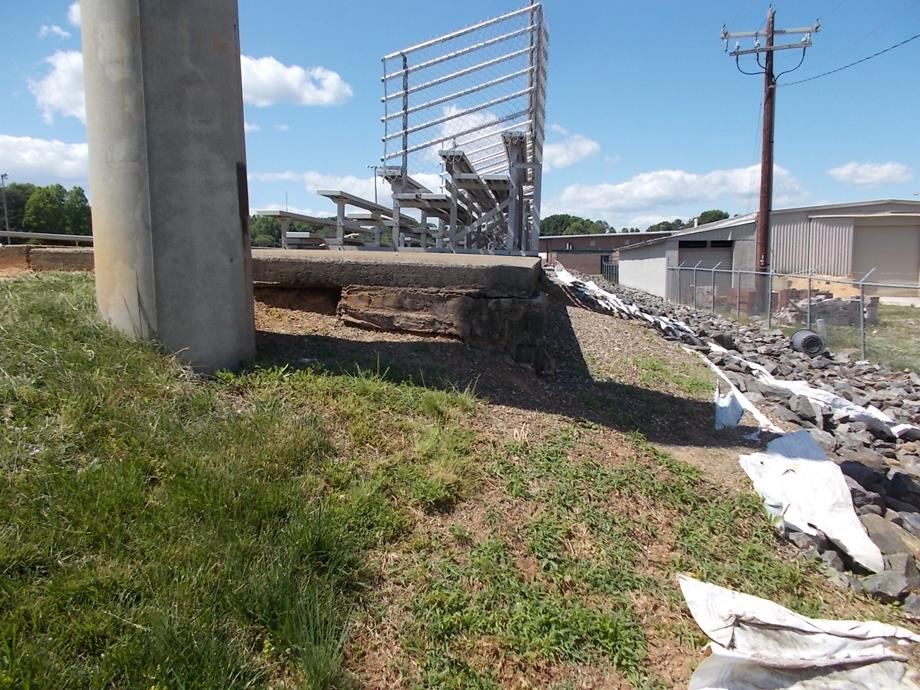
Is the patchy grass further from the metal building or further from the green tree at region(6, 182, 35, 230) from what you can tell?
the green tree at region(6, 182, 35, 230)

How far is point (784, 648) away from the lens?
263 cm

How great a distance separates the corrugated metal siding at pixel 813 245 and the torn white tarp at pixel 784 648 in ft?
95.1

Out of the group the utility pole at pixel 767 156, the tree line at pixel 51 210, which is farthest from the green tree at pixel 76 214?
the utility pole at pixel 767 156

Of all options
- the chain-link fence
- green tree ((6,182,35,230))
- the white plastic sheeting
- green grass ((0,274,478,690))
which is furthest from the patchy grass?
green tree ((6,182,35,230))

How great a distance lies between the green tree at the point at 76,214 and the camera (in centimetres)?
5135

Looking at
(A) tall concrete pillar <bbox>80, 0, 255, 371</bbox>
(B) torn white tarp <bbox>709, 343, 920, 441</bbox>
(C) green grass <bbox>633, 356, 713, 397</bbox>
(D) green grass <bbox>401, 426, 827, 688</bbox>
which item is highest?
(A) tall concrete pillar <bbox>80, 0, 255, 371</bbox>

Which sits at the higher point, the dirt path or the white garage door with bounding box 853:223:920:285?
the white garage door with bounding box 853:223:920:285

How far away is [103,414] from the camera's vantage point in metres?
2.90

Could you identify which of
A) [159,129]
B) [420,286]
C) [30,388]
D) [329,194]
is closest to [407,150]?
[329,194]

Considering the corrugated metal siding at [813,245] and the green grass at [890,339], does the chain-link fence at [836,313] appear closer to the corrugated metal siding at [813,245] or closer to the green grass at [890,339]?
the green grass at [890,339]

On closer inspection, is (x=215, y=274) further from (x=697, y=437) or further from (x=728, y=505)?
(x=697, y=437)

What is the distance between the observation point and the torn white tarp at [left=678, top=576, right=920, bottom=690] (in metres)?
2.46

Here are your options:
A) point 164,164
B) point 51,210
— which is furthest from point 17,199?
point 164,164

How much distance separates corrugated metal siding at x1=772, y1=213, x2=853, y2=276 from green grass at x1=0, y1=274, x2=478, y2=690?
2951 cm
